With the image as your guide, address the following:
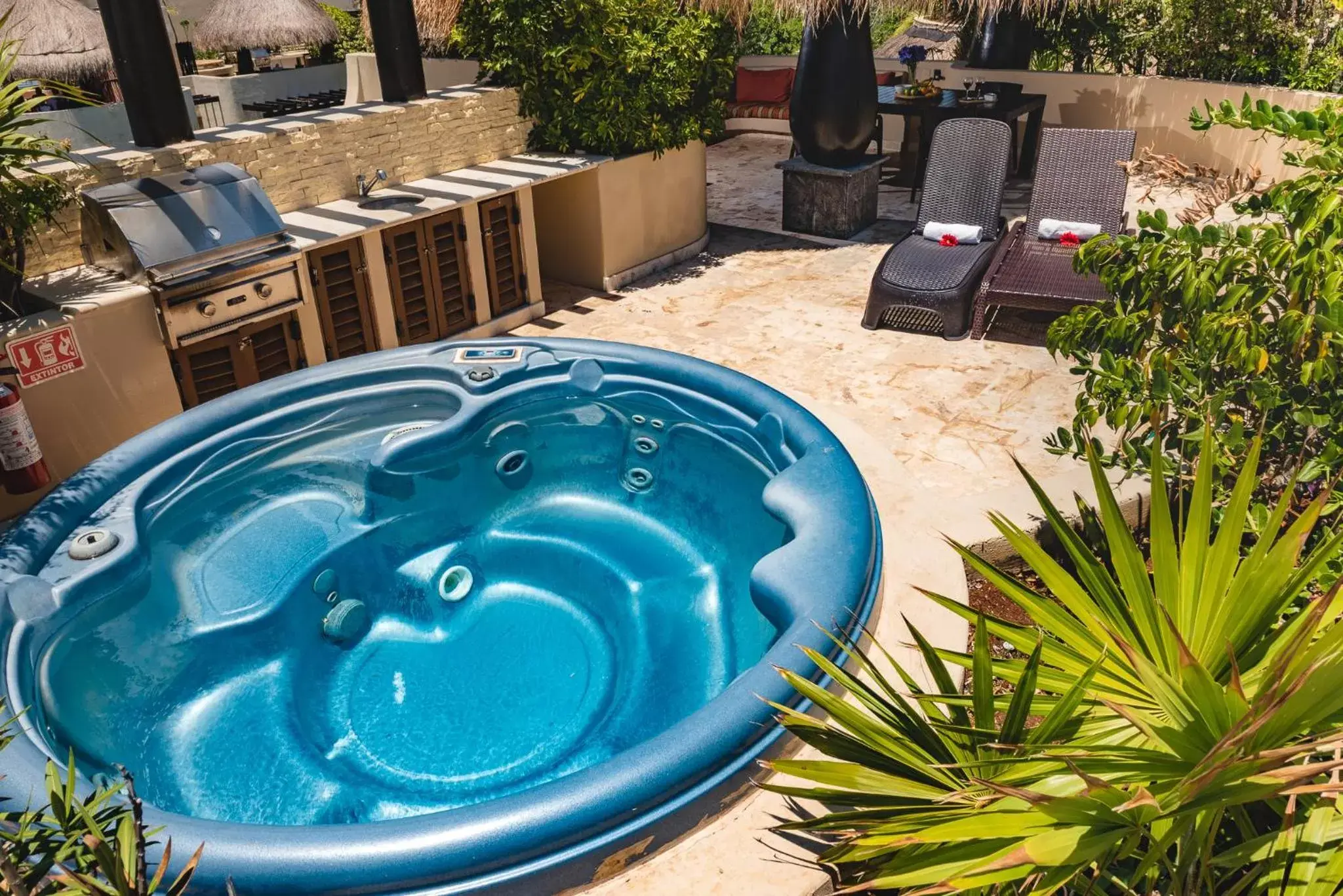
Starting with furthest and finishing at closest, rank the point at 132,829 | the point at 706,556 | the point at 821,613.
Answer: the point at 706,556
the point at 821,613
the point at 132,829

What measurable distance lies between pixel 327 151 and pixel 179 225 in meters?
2.39

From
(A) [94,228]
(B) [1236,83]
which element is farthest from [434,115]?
(B) [1236,83]

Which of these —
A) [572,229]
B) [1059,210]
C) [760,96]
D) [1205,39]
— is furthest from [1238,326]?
[760,96]

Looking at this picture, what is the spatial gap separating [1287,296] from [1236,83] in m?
11.3

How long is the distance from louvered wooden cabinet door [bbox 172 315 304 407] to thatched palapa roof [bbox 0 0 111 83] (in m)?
13.4

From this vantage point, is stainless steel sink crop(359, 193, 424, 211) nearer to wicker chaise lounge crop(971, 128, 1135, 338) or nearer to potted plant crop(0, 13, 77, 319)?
potted plant crop(0, 13, 77, 319)

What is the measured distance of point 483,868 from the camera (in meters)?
4.00

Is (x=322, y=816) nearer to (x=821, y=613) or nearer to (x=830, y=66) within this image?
(x=821, y=613)

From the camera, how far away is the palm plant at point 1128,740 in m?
2.45

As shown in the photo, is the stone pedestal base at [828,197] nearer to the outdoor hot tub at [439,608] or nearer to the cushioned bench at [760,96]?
the outdoor hot tub at [439,608]

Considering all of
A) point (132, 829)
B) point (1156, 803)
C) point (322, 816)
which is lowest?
point (322, 816)

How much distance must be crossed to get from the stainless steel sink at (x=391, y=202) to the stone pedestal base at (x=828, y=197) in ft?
18.2

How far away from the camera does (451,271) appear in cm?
Answer: 1016

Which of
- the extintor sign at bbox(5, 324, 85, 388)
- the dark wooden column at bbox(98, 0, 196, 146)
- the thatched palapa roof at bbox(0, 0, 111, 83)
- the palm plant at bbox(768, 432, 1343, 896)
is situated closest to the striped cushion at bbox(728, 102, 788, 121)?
the thatched palapa roof at bbox(0, 0, 111, 83)
